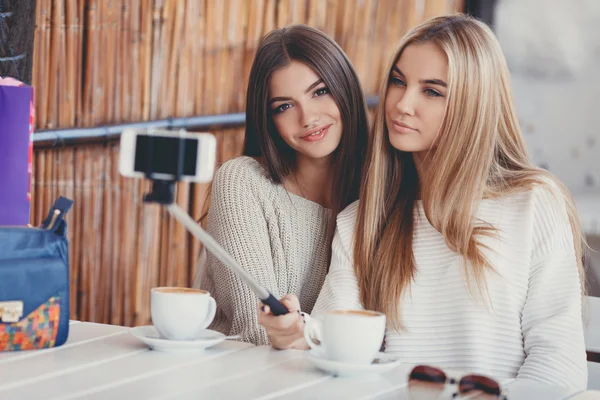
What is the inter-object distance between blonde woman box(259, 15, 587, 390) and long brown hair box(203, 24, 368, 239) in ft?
0.64

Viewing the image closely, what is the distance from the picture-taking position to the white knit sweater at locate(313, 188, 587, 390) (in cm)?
165

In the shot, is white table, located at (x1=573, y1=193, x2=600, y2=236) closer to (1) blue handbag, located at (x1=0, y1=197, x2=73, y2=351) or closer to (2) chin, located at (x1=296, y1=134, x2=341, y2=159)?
(2) chin, located at (x1=296, y1=134, x2=341, y2=159)

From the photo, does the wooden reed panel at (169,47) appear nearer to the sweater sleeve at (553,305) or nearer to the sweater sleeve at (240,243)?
the sweater sleeve at (240,243)

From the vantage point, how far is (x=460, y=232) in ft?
5.86

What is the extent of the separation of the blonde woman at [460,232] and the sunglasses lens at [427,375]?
529 millimetres

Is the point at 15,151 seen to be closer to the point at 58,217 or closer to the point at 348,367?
the point at 58,217

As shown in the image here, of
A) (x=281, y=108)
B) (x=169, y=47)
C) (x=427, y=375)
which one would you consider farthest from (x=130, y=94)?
(x=427, y=375)

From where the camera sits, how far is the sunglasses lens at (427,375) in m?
1.16

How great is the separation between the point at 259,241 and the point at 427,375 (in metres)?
0.93

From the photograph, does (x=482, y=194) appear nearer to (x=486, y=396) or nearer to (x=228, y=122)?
(x=486, y=396)

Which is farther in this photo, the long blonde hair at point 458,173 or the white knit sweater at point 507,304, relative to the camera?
the long blonde hair at point 458,173

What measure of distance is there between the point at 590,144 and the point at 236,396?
107 inches

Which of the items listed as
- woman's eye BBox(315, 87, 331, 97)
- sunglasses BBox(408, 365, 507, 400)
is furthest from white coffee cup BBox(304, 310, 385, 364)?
woman's eye BBox(315, 87, 331, 97)

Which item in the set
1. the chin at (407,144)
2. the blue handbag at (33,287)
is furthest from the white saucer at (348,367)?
the chin at (407,144)
